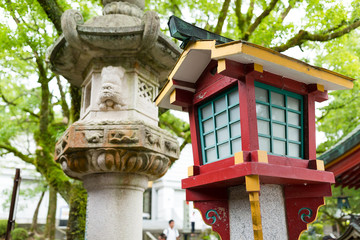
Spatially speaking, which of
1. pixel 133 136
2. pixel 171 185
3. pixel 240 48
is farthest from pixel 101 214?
pixel 171 185

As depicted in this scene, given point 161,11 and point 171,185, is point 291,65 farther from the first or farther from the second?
point 171,185

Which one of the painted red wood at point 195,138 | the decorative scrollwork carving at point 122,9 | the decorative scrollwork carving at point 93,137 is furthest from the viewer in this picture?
the decorative scrollwork carving at point 122,9

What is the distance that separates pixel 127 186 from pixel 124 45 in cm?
194

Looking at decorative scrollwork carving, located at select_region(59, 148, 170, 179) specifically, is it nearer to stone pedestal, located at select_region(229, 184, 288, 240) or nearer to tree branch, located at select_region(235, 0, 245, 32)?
stone pedestal, located at select_region(229, 184, 288, 240)

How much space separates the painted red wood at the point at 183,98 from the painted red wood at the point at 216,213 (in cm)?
91

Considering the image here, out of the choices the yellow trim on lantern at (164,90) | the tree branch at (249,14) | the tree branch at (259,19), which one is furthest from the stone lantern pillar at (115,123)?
the tree branch at (249,14)

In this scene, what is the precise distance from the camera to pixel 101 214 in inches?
171

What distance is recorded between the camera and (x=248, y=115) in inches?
94.0

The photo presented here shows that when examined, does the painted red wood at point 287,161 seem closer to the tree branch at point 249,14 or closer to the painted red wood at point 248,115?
the painted red wood at point 248,115

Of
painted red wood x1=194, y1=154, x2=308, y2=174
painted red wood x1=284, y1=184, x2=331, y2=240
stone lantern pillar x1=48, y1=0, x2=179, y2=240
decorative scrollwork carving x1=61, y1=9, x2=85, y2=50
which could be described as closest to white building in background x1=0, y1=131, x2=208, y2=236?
stone lantern pillar x1=48, y1=0, x2=179, y2=240

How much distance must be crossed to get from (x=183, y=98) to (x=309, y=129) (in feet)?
3.71

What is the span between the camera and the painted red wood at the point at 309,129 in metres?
2.70

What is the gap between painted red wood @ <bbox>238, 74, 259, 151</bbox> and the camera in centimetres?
236

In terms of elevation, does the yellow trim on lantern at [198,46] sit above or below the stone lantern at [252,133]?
above
